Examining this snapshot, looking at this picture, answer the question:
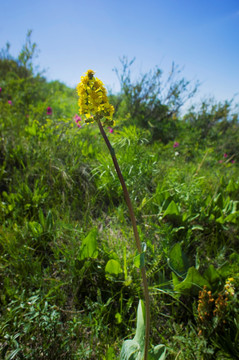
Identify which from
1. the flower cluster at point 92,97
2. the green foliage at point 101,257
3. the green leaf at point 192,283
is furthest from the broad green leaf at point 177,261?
the flower cluster at point 92,97

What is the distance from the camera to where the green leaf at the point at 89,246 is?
4.67 feet

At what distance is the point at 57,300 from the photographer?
4.49 ft

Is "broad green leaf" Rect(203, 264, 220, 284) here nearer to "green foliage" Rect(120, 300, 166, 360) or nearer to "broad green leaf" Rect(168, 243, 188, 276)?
"broad green leaf" Rect(168, 243, 188, 276)

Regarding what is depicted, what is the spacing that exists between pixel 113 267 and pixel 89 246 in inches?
8.2

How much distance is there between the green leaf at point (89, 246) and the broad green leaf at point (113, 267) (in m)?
0.14

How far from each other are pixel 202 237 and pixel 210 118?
3624 millimetres

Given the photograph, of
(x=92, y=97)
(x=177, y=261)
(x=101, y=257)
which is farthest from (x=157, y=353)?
(x=92, y=97)

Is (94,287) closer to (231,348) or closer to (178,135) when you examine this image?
(231,348)

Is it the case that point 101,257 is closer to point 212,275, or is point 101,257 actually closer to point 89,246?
point 89,246

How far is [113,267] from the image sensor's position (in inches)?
54.2

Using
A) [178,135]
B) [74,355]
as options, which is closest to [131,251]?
[74,355]

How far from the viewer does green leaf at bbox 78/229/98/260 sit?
142 centimetres

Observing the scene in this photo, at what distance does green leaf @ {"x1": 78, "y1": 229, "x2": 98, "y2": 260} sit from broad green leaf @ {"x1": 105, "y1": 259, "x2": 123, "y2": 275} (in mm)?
136

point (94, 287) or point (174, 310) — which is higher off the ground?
point (94, 287)
